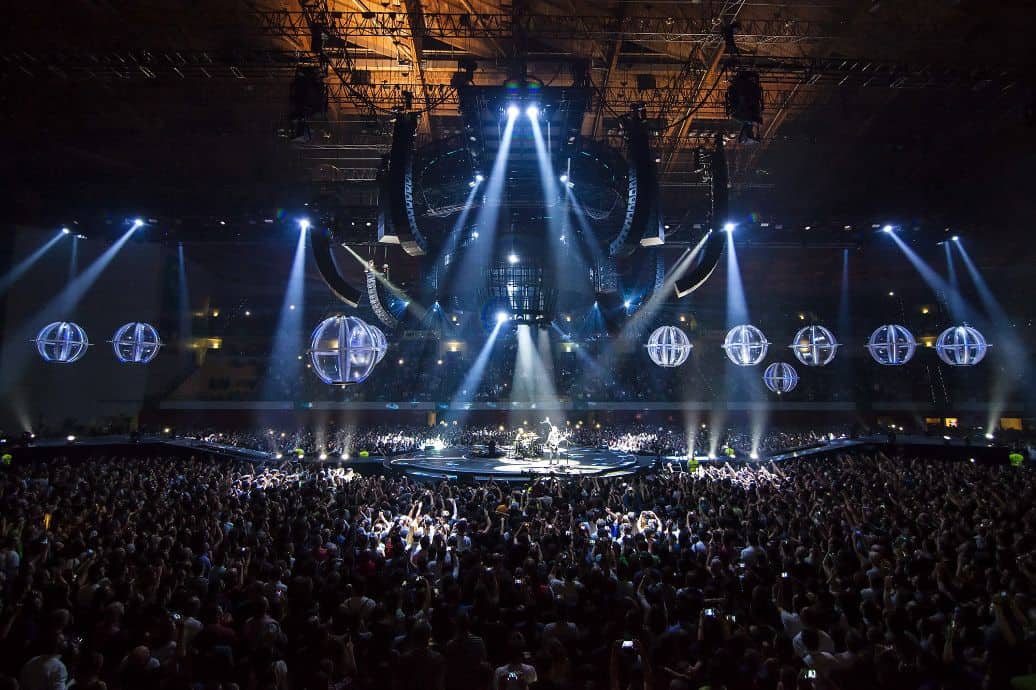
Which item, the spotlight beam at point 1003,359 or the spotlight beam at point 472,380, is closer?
the spotlight beam at point 1003,359

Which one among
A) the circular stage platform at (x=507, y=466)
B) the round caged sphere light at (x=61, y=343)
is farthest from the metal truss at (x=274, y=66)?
the circular stage platform at (x=507, y=466)

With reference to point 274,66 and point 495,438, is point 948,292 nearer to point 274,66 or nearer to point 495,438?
point 495,438

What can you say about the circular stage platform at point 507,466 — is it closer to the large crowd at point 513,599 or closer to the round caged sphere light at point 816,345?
the round caged sphere light at point 816,345

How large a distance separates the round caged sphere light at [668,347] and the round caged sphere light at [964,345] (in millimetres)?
5614

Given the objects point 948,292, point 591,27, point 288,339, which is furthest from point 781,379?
point 288,339

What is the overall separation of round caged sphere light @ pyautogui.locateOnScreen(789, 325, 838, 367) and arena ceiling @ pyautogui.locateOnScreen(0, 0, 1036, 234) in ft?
15.9

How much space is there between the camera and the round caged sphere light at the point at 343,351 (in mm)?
11953

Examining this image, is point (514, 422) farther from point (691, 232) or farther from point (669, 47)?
point (669, 47)

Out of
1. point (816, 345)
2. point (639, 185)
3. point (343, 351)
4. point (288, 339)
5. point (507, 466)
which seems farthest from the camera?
point (288, 339)

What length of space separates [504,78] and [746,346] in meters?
8.89

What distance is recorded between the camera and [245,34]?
11.5 meters

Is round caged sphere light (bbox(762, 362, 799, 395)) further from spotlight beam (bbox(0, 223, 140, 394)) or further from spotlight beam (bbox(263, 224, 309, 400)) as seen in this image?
spotlight beam (bbox(263, 224, 309, 400))

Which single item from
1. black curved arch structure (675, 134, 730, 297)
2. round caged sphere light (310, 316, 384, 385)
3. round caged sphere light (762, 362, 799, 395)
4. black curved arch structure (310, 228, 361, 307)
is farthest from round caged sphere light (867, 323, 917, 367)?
black curved arch structure (310, 228, 361, 307)

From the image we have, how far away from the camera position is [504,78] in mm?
13055
